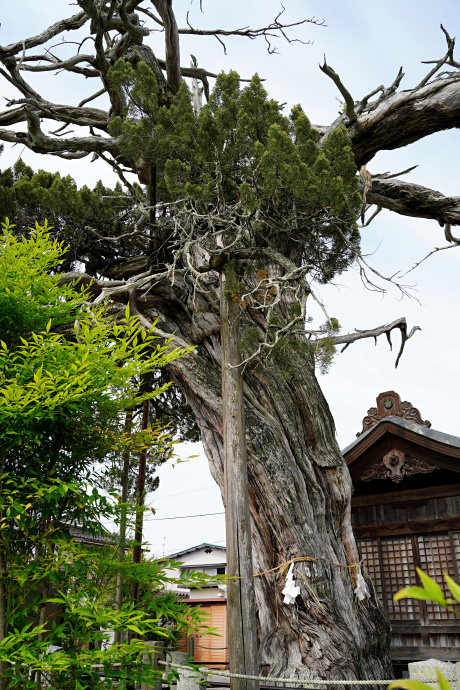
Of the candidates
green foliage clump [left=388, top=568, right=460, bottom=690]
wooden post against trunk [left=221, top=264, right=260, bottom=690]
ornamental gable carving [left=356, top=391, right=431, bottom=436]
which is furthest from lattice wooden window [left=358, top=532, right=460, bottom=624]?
green foliage clump [left=388, top=568, right=460, bottom=690]

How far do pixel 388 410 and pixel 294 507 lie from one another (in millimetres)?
3467

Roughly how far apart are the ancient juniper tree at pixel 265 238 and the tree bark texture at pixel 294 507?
2 centimetres

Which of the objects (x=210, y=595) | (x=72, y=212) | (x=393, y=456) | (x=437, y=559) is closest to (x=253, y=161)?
(x=72, y=212)

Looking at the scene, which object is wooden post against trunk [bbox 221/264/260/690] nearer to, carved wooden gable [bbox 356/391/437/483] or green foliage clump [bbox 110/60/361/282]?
green foliage clump [bbox 110/60/361/282]

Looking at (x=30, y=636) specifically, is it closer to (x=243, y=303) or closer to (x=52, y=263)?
(x=52, y=263)

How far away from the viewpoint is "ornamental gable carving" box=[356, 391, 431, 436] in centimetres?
952

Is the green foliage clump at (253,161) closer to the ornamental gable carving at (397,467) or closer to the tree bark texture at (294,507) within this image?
the tree bark texture at (294,507)

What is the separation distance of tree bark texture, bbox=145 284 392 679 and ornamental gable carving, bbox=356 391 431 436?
1.73 metres

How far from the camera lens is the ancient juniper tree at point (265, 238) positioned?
6.03m

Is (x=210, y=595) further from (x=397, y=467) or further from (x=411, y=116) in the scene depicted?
(x=411, y=116)

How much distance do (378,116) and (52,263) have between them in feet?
20.0

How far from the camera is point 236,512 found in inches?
219

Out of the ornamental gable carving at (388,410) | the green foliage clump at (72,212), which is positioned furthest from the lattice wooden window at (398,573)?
the green foliage clump at (72,212)

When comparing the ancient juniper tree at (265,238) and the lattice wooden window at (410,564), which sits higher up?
the ancient juniper tree at (265,238)
